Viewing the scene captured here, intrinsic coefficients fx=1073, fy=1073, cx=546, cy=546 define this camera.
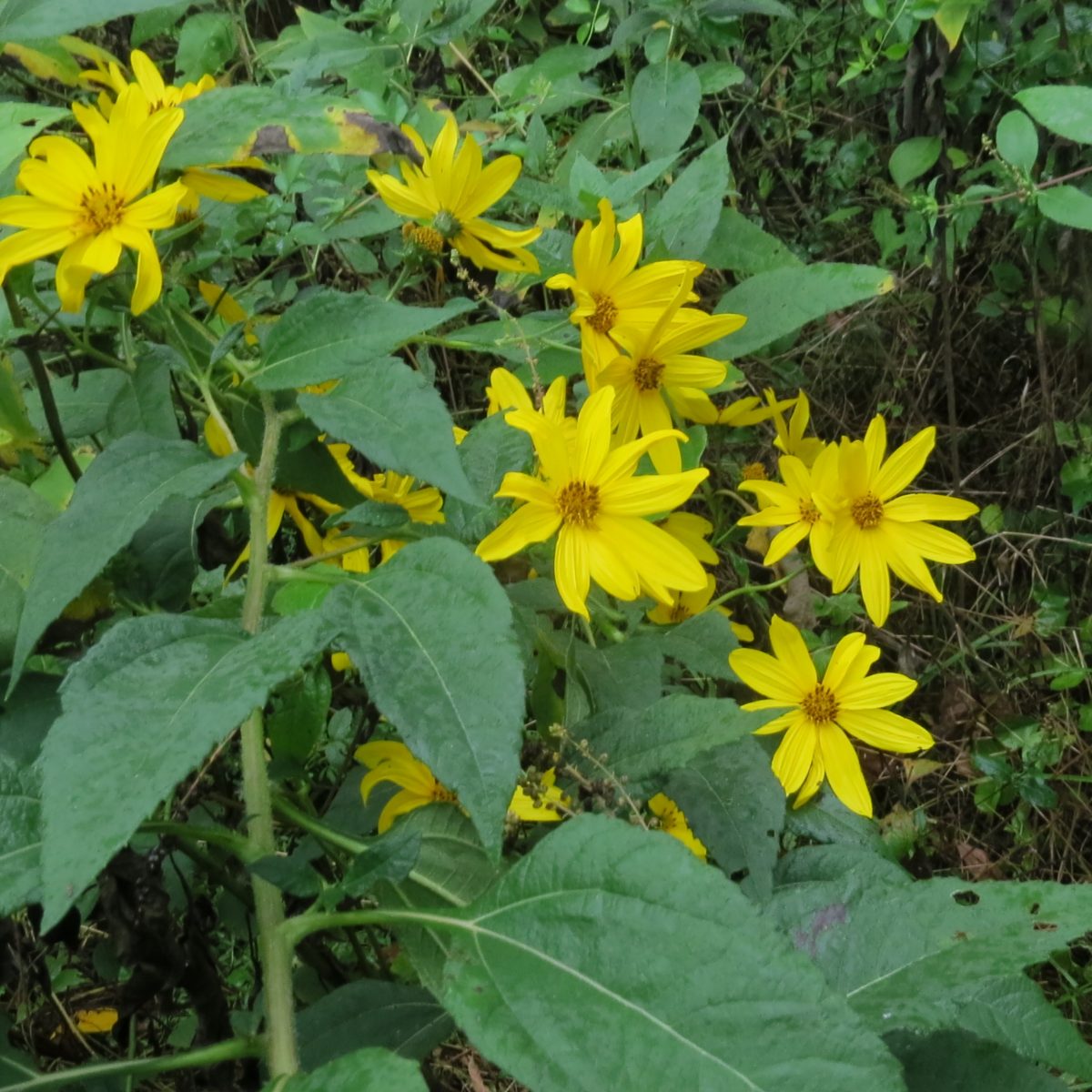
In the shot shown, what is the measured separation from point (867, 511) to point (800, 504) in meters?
0.06

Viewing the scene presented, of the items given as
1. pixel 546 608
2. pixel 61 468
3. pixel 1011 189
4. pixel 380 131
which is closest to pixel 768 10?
pixel 1011 189

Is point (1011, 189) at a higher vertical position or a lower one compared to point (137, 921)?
higher

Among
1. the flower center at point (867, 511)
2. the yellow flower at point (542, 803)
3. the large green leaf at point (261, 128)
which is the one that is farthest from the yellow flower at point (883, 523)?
the large green leaf at point (261, 128)

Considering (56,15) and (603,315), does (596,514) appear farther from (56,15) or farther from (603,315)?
(56,15)

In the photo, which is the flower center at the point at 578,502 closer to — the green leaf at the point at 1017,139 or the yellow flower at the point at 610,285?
the yellow flower at the point at 610,285

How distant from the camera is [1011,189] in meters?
1.23

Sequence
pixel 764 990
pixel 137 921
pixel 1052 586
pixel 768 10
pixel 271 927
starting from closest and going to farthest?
pixel 764 990, pixel 271 927, pixel 137 921, pixel 768 10, pixel 1052 586

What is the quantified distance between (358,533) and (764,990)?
405mm

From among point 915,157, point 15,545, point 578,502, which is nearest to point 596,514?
point 578,502

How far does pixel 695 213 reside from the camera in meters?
0.85

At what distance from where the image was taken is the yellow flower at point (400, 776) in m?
0.74

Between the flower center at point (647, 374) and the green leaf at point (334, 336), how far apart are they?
209 millimetres

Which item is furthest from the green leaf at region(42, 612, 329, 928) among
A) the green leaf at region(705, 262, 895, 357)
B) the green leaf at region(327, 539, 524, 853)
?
the green leaf at region(705, 262, 895, 357)

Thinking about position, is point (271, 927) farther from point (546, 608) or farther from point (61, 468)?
point (61, 468)
